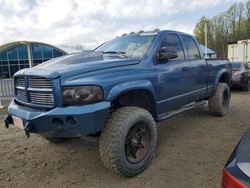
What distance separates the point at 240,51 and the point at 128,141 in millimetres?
18677

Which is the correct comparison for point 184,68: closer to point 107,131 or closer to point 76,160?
point 107,131

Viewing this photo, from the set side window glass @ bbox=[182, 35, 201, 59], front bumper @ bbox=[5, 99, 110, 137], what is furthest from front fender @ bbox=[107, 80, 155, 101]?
side window glass @ bbox=[182, 35, 201, 59]

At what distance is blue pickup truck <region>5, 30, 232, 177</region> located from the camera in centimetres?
286

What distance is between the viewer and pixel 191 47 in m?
5.24

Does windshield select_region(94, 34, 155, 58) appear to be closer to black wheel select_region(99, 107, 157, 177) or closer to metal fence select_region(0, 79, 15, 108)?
black wheel select_region(99, 107, 157, 177)

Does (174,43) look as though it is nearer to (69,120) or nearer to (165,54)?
(165,54)

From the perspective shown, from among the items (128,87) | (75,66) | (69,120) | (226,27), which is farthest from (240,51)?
(226,27)

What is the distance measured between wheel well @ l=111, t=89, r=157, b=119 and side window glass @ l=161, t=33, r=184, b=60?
1.07m

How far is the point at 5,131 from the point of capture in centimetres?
572

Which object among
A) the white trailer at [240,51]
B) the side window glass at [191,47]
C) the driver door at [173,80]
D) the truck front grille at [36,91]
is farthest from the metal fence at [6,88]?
the white trailer at [240,51]

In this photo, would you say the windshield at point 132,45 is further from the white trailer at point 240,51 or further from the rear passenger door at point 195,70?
the white trailer at point 240,51

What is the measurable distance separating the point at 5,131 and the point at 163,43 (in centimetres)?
413

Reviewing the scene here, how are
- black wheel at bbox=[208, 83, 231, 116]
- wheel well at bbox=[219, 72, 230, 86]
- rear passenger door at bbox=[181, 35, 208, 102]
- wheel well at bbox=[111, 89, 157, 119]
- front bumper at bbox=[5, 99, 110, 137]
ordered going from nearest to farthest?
front bumper at bbox=[5, 99, 110, 137]
wheel well at bbox=[111, 89, 157, 119]
rear passenger door at bbox=[181, 35, 208, 102]
black wheel at bbox=[208, 83, 231, 116]
wheel well at bbox=[219, 72, 230, 86]

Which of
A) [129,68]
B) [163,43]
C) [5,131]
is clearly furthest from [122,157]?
[5,131]
